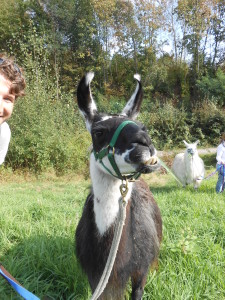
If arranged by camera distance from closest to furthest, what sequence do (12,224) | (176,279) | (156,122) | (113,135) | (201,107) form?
(113,135), (176,279), (12,224), (156,122), (201,107)

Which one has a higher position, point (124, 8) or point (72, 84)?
point (124, 8)

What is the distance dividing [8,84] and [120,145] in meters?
0.78

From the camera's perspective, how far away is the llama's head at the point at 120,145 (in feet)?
4.51

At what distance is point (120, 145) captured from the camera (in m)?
1.51

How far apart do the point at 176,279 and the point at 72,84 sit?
762 inches

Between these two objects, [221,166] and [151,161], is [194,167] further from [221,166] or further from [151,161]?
[151,161]

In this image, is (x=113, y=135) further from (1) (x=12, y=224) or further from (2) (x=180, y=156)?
(2) (x=180, y=156)

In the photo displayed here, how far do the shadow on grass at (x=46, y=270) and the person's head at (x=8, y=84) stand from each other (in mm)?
1615

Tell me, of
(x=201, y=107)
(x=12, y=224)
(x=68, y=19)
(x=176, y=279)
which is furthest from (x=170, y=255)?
(x=68, y=19)

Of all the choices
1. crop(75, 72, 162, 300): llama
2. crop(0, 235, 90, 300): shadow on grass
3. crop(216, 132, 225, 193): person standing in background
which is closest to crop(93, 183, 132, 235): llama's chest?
crop(75, 72, 162, 300): llama

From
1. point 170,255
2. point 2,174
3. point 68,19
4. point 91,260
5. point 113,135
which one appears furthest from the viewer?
point 68,19

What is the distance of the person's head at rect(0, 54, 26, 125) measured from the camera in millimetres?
1406

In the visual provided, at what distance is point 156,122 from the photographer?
17.9 meters

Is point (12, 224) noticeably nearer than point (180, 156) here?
Yes
